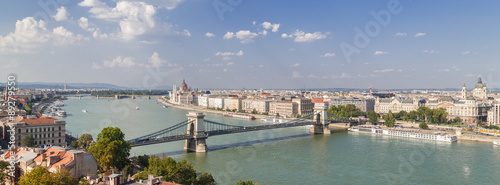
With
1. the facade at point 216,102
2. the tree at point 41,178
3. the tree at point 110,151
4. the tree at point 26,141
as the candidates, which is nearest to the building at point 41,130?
the tree at point 26,141

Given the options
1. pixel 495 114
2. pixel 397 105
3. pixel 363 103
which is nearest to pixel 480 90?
pixel 397 105

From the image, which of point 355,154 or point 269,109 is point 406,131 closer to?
point 355,154

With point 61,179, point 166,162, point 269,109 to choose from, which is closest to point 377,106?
point 269,109

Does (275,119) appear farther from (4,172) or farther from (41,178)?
(41,178)

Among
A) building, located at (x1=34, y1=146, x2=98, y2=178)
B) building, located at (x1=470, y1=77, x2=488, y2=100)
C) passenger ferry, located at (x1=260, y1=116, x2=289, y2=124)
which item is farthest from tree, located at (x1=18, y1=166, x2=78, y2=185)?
building, located at (x1=470, y1=77, x2=488, y2=100)

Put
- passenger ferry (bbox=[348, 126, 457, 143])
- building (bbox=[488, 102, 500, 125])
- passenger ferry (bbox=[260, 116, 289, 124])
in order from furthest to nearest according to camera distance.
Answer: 1. passenger ferry (bbox=[260, 116, 289, 124])
2. building (bbox=[488, 102, 500, 125])
3. passenger ferry (bbox=[348, 126, 457, 143])

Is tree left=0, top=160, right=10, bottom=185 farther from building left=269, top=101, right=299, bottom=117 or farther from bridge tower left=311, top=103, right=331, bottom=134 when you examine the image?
building left=269, top=101, right=299, bottom=117
